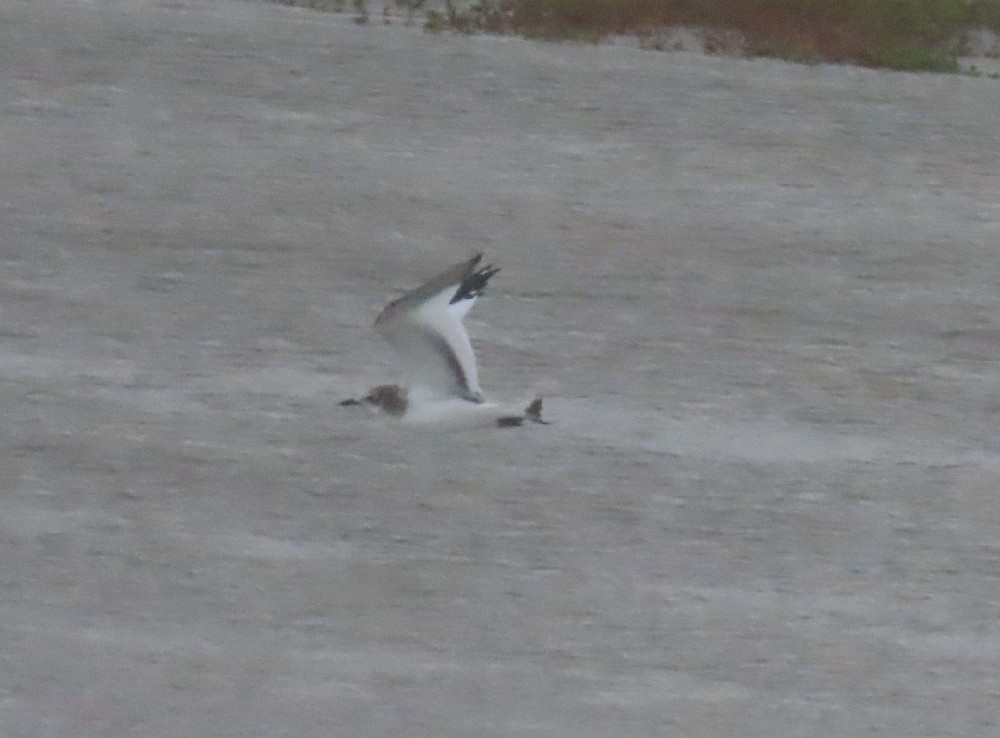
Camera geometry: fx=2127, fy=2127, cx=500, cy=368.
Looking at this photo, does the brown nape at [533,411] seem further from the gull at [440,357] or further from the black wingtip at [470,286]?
the black wingtip at [470,286]

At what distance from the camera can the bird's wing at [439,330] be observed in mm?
6977

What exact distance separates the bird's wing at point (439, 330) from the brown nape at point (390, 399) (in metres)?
0.12

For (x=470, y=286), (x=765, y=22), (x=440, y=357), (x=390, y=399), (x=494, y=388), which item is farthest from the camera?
(x=765, y=22)

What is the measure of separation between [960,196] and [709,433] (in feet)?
8.53

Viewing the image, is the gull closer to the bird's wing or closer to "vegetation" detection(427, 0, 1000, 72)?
the bird's wing

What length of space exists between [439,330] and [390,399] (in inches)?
17.7

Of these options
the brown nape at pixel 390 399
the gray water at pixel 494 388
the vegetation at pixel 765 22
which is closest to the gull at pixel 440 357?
the brown nape at pixel 390 399

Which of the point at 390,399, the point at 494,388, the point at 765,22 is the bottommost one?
the point at 494,388

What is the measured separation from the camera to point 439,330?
23.1ft

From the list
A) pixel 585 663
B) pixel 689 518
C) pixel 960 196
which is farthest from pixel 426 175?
pixel 585 663

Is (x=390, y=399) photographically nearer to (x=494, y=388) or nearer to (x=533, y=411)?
(x=533, y=411)

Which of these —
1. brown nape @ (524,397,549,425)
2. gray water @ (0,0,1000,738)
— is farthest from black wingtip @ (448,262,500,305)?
gray water @ (0,0,1000,738)

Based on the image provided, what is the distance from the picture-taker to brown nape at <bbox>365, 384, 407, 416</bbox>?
7350mm

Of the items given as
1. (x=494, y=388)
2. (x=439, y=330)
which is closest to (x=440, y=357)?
(x=439, y=330)
